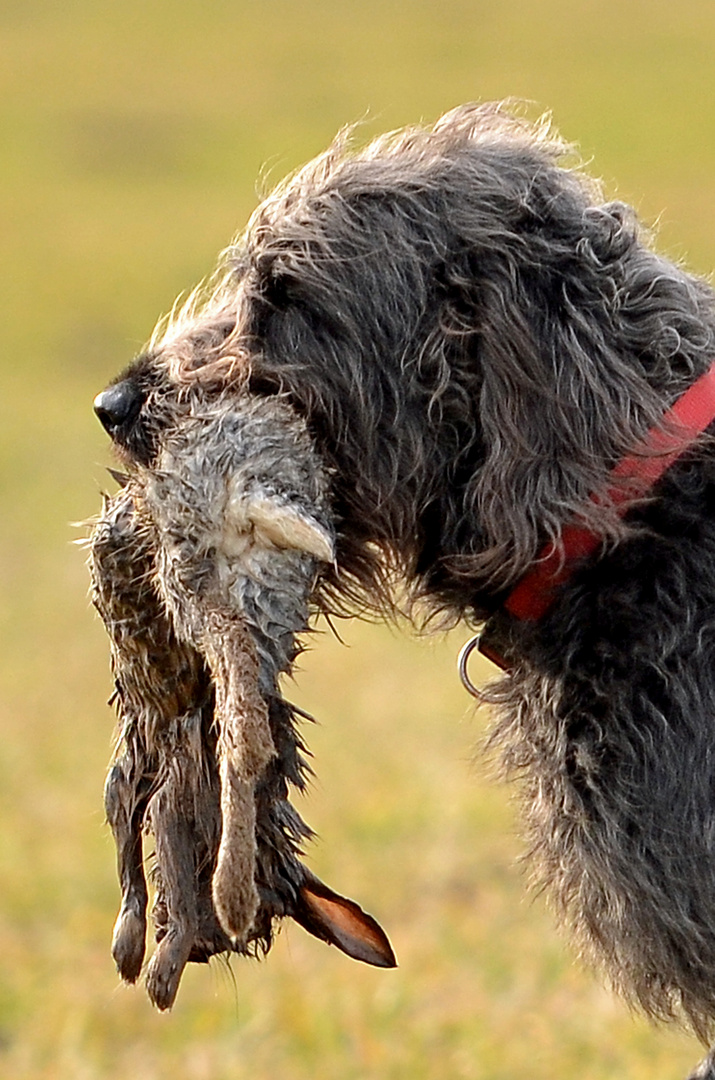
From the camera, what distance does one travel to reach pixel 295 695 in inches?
411

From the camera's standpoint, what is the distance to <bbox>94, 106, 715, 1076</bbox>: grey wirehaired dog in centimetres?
315

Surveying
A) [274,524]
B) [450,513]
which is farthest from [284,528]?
[450,513]

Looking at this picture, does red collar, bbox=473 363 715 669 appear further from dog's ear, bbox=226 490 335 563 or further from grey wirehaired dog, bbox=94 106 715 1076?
dog's ear, bbox=226 490 335 563

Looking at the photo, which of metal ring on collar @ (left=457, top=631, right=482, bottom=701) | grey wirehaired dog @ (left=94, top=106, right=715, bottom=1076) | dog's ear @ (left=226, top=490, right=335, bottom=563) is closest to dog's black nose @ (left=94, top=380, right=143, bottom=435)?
grey wirehaired dog @ (left=94, top=106, right=715, bottom=1076)

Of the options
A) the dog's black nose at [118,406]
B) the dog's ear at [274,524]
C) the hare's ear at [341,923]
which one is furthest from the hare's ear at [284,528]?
the hare's ear at [341,923]

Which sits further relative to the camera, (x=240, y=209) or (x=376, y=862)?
(x=240, y=209)

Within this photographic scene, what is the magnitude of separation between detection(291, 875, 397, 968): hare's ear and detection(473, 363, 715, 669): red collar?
2.18 ft

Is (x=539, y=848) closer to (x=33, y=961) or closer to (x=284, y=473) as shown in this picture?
(x=284, y=473)

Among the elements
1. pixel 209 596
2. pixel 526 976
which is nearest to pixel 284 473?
pixel 209 596

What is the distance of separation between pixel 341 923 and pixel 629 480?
3.33 ft

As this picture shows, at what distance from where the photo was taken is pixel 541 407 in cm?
329

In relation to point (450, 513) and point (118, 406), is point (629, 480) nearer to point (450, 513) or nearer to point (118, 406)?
point (450, 513)

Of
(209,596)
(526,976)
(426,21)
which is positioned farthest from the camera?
(426,21)

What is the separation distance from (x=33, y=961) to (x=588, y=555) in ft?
10.7
